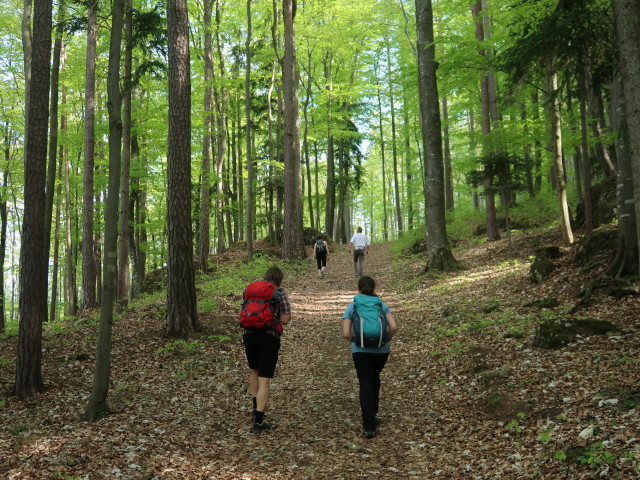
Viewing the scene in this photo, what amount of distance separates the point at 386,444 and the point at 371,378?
2.33 feet

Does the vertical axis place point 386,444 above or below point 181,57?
below

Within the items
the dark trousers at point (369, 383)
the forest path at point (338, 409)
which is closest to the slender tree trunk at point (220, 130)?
the forest path at point (338, 409)

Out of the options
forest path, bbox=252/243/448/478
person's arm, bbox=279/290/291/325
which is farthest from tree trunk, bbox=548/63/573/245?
person's arm, bbox=279/290/291/325

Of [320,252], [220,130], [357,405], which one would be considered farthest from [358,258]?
[220,130]

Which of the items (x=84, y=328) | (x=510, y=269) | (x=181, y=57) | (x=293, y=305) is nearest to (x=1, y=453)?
(x=84, y=328)

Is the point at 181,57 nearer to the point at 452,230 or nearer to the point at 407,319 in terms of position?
the point at 407,319

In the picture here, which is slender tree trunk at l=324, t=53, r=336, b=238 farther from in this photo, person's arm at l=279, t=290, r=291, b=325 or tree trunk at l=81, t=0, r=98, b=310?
person's arm at l=279, t=290, r=291, b=325

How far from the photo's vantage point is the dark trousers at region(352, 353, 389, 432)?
16.4 ft

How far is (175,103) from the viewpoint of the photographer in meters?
8.63

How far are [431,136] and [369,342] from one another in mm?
9274

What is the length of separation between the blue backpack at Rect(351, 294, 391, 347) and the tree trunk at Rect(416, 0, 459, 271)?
823 cm

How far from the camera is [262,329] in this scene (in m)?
5.29

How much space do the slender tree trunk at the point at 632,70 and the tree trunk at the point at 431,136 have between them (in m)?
8.34

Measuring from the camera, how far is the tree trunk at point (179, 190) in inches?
331
